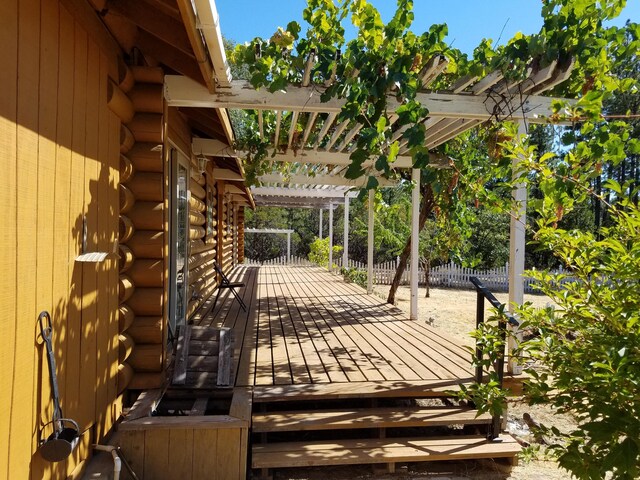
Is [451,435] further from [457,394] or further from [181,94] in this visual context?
[181,94]

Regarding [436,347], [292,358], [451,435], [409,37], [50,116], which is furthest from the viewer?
Answer: [436,347]

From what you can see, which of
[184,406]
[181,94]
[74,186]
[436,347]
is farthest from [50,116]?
[436,347]

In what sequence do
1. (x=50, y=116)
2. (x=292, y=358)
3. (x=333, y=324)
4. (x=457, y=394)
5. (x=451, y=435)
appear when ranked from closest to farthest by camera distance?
(x=50, y=116) → (x=457, y=394) → (x=451, y=435) → (x=292, y=358) → (x=333, y=324)

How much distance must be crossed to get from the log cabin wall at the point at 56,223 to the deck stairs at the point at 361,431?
1047 mm

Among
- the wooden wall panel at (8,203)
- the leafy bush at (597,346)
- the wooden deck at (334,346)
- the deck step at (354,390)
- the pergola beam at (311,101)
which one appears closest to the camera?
the leafy bush at (597,346)

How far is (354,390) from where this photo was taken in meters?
3.25

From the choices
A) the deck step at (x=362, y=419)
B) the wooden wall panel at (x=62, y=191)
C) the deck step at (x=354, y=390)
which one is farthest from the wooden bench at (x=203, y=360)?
the wooden wall panel at (x=62, y=191)

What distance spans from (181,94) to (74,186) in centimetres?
140

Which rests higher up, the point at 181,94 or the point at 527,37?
the point at 527,37

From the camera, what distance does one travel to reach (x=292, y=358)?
13.4 ft

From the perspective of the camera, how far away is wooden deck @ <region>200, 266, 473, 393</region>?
3545mm

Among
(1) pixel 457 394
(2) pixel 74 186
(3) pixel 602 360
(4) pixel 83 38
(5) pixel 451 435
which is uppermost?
(4) pixel 83 38

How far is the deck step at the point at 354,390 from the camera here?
124 inches

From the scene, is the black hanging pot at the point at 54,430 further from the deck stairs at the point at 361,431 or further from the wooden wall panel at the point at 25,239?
the deck stairs at the point at 361,431
